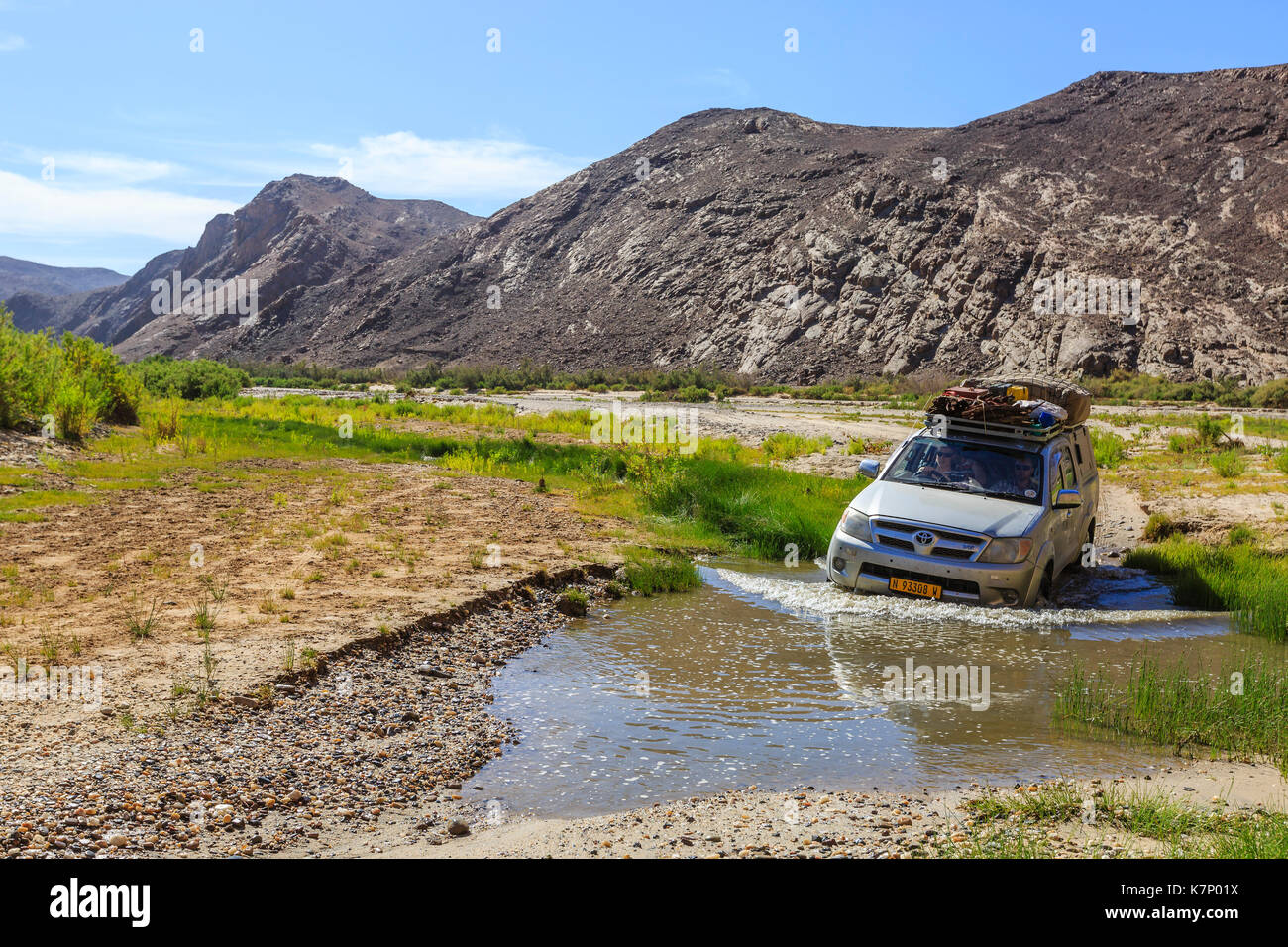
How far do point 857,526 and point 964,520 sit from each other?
107 centimetres

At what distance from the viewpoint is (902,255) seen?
75.0 meters

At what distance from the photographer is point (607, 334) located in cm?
8494

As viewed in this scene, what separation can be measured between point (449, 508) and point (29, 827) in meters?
12.2

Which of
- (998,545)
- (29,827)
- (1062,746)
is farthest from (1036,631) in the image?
(29,827)

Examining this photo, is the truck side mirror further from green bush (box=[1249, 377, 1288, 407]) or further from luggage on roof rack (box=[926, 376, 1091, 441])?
green bush (box=[1249, 377, 1288, 407])

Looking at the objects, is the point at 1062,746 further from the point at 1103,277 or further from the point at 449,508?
the point at 1103,277

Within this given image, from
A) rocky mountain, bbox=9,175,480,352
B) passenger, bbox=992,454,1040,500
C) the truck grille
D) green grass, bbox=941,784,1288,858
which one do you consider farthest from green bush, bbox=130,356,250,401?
rocky mountain, bbox=9,175,480,352

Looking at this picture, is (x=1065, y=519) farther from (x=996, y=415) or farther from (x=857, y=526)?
(x=857, y=526)

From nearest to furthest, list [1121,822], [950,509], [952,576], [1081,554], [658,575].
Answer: [1121,822], [952,576], [950,509], [658,575], [1081,554]

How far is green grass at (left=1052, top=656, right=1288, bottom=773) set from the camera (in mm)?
6555

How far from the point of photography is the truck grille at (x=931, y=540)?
973cm

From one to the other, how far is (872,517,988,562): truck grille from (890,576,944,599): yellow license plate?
1.00 ft

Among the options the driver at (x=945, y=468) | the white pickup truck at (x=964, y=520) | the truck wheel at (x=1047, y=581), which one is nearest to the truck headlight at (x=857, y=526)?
the white pickup truck at (x=964, y=520)

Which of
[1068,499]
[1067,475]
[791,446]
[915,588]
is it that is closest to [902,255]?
[791,446]
